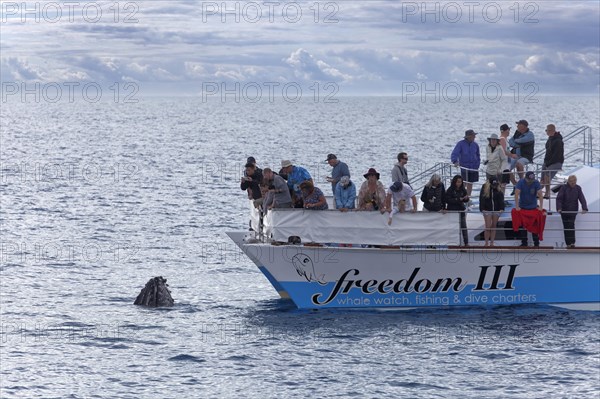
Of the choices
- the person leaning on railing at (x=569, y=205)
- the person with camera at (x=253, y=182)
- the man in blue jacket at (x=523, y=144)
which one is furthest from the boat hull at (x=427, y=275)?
the man in blue jacket at (x=523, y=144)

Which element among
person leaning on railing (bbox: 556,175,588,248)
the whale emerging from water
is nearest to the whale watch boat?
person leaning on railing (bbox: 556,175,588,248)

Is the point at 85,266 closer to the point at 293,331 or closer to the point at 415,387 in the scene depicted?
the point at 293,331

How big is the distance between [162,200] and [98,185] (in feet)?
43.9

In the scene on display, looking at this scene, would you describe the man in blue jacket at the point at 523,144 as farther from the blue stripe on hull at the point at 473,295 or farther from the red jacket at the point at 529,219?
the blue stripe on hull at the point at 473,295

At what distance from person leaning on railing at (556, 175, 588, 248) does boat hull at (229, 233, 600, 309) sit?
0.59m

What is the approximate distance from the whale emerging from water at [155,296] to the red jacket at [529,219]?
1134 centimetres

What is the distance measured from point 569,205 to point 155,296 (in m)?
13.1

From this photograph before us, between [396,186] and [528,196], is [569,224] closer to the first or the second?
[528,196]

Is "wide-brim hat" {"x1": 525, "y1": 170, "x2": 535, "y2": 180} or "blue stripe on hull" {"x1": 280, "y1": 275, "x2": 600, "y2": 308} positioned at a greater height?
"wide-brim hat" {"x1": 525, "y1": 170, "x2": 535, "y2": 180}

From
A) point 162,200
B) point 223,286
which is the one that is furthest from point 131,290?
point 162,200

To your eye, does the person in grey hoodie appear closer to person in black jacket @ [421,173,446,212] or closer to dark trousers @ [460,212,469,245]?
person in black jacket @ [421,173,446,212]

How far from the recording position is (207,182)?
75.9 m

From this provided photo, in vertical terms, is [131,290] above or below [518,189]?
below

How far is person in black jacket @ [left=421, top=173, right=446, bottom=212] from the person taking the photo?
27.1 meters
